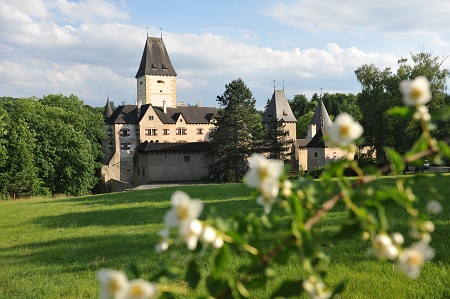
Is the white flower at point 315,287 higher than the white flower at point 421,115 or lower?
lower

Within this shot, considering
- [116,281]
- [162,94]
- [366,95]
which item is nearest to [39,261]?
[116,281]

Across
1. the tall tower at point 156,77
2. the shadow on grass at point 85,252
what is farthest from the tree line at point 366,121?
the shadow on grass at point 85,252

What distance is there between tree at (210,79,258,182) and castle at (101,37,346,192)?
4.55 m

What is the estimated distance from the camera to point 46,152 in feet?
159

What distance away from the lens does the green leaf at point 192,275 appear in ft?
5.14

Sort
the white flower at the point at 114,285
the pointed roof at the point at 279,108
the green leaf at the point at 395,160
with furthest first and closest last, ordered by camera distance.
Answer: the pointed roof at the point at 279,108 < the green leaf at the point at 395,160 < the white flower at the point at 114,285

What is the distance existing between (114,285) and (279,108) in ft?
182

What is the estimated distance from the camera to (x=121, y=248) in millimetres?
10828

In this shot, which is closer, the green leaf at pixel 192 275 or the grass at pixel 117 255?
the green leaf at pixel 192 275

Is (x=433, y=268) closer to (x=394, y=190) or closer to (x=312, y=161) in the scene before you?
(x=394, y=190)

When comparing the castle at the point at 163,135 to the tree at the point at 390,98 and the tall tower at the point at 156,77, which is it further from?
the tree at the point at 390,98

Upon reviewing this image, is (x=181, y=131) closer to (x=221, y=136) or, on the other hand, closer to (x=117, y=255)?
(x=221, y=136)

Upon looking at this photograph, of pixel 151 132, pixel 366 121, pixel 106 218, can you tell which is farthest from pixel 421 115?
pixel 151 132

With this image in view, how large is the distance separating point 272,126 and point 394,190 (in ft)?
157
